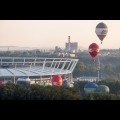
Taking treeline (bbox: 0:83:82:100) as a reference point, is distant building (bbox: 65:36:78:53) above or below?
above

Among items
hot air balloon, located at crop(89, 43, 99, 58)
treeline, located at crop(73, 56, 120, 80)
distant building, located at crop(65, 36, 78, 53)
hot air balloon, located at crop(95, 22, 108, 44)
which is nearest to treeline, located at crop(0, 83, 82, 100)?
hot air balloon, located at crop(95, 22, 108, 44)

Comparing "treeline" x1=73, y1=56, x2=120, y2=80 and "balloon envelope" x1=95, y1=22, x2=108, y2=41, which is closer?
"balloon envelope" x1=95, y1=22, x2=108, y2=41

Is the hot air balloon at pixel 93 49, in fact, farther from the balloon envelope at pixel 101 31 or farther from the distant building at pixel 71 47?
the distant building at pixel 71 47

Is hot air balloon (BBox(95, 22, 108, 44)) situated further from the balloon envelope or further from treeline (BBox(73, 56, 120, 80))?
treeline (BBox(73, 56, 120, 80))

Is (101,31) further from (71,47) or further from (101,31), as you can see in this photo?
(71,47)

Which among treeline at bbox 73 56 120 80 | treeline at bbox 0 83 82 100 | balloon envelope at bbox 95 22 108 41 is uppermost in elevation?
balloon envelope at bbox 95 22 108 41

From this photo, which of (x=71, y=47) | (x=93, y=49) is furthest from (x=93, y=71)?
(x=71, y=47)

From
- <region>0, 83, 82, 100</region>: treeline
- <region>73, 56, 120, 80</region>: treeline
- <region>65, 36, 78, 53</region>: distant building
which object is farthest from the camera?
<region>65, 36, 78, 53</region>: distant building
